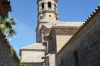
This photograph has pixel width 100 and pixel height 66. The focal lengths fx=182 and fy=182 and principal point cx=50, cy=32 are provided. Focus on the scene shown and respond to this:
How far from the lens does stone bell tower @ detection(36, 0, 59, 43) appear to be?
129ft

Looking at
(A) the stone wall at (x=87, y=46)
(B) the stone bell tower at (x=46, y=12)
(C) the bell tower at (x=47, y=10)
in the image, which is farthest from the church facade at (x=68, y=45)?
(C) the bell tower at (x=47, y=10)

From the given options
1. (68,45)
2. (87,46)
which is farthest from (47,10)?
(87,46)

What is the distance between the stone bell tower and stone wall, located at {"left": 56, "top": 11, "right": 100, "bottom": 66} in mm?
27889

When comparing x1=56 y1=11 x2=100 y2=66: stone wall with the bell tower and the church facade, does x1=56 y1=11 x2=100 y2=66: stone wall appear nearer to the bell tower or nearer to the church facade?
the church facade

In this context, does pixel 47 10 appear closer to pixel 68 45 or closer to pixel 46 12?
pixel 46 12

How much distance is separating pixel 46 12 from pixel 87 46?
31.8 metres

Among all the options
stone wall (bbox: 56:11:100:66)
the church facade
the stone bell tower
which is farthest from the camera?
the stone bell tower

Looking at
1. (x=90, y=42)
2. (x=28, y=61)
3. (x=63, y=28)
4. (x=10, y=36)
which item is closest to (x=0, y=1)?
(x=90, y=42)

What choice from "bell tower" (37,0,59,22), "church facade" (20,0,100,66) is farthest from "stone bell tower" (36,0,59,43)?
"church facade" (20,0,100,66)

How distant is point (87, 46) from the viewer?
8.81 meters

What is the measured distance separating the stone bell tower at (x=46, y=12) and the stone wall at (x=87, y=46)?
27.9m

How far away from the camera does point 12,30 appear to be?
1079 cm

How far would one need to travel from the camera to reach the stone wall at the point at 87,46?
7832mm

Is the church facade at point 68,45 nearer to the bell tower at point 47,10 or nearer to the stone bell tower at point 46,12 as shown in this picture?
the stone bell tower at point 46,12
